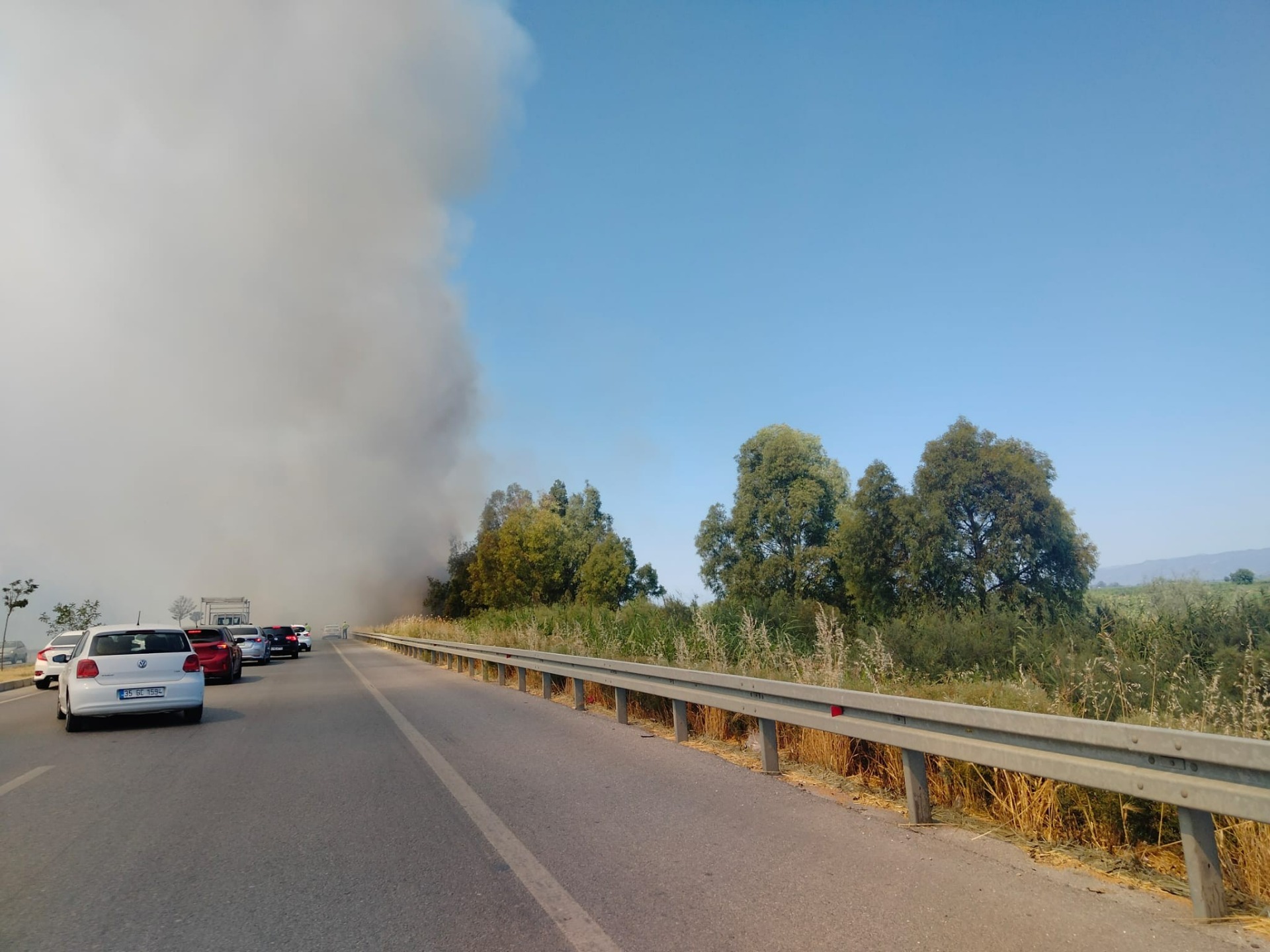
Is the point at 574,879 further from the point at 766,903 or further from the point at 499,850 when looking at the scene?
the point at 766,903

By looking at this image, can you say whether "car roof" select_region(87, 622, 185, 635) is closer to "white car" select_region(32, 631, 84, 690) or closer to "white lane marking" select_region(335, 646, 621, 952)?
"white lane marking" select_region(335, 646, 621, 952)

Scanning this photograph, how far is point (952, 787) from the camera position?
622cm

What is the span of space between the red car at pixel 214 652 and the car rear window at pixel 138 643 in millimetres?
9986

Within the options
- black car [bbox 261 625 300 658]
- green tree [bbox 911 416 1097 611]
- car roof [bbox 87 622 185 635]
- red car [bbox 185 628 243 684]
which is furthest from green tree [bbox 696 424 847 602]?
car roof [bbox 87 622 185 635]

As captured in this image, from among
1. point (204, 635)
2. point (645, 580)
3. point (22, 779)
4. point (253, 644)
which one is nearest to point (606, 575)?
point (645, 580)

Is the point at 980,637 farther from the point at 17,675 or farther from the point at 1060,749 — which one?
the point at 17,675

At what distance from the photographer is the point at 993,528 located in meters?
45.2

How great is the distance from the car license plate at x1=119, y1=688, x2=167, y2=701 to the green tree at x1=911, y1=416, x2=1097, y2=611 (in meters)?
37.5

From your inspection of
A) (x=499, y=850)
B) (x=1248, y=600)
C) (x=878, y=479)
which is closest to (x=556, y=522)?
(x=878, y=479)

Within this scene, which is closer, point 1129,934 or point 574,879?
point 1129,934

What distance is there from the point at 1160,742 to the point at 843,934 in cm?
187

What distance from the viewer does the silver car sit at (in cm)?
3413

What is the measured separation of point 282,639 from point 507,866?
41.7m

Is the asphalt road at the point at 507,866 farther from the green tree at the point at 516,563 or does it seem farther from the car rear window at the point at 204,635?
the green tree at the point at 516,563
